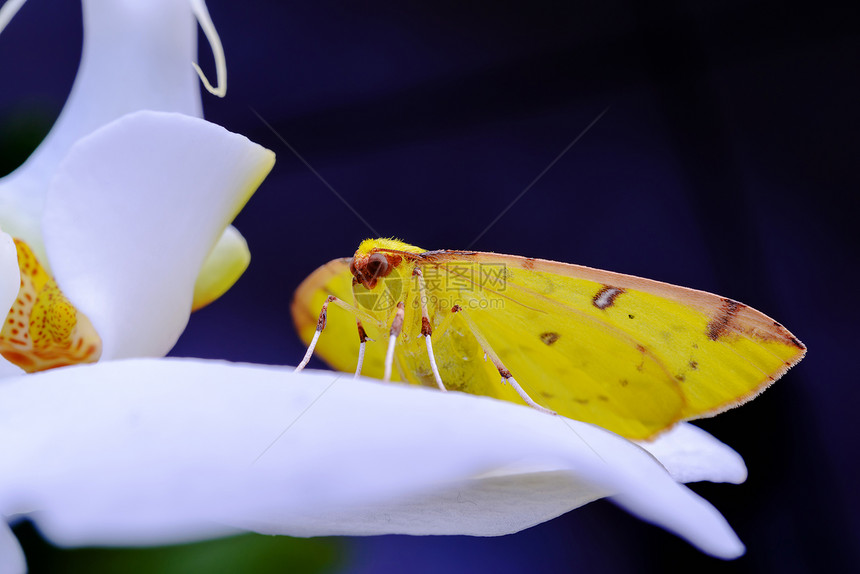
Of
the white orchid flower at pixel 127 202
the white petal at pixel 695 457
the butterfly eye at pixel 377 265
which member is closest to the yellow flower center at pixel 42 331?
the white orchid flower at pixel 127 202

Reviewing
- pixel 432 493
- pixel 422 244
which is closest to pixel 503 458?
pixel 432 493

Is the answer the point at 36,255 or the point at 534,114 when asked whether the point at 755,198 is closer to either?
the point at 534,114

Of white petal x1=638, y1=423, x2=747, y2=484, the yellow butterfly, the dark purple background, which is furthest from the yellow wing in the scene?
the dark purple background

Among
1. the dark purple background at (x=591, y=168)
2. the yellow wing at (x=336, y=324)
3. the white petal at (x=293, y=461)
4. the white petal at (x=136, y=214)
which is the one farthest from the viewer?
the dark purple background at (x=591, y=168)

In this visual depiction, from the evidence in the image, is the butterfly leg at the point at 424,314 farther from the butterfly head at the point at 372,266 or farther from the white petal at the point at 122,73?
the white petal at the point at 122,73

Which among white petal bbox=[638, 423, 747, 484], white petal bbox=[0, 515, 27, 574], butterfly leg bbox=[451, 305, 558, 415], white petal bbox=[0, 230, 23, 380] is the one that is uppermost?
white petal bbox=[0, 230, 23, 380]

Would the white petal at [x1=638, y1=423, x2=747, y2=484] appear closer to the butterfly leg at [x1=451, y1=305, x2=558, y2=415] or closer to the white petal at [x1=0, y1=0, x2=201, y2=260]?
the butterfly leg at [x1=451, y1=305, x2=558, y2=415]
